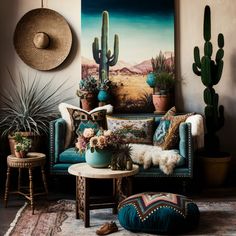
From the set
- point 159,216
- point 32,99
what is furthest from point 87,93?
point 159,216

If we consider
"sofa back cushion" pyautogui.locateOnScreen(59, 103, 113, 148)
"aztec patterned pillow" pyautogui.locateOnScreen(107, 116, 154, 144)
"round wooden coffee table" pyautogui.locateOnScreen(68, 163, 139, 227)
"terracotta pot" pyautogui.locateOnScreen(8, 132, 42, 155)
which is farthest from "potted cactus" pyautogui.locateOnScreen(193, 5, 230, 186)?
"terracotta pot" pyautogui.locateOnScreen(8, 132, 42, 155)

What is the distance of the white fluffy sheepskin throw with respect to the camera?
4.50 m

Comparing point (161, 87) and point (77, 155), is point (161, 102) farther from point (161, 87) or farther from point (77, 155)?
point (77, 155)

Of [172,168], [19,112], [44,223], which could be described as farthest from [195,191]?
[19,112]

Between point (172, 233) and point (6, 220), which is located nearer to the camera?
point (172, 233)

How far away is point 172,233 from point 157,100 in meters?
2.18

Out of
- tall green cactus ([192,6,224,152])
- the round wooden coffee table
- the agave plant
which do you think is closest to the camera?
the round wooden coffee table

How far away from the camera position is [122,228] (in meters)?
3.65

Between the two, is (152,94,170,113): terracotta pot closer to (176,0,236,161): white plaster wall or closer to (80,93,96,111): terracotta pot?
(176,0,236,161): white plaster wall

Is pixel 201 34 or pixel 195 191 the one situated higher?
pixel 201 34

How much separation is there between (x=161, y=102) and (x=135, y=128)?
558mm

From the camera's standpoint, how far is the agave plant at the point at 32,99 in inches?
210

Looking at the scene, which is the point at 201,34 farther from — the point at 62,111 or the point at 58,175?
the point at 58,175

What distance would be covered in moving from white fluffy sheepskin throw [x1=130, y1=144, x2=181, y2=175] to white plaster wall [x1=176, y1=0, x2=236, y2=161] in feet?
3.99
